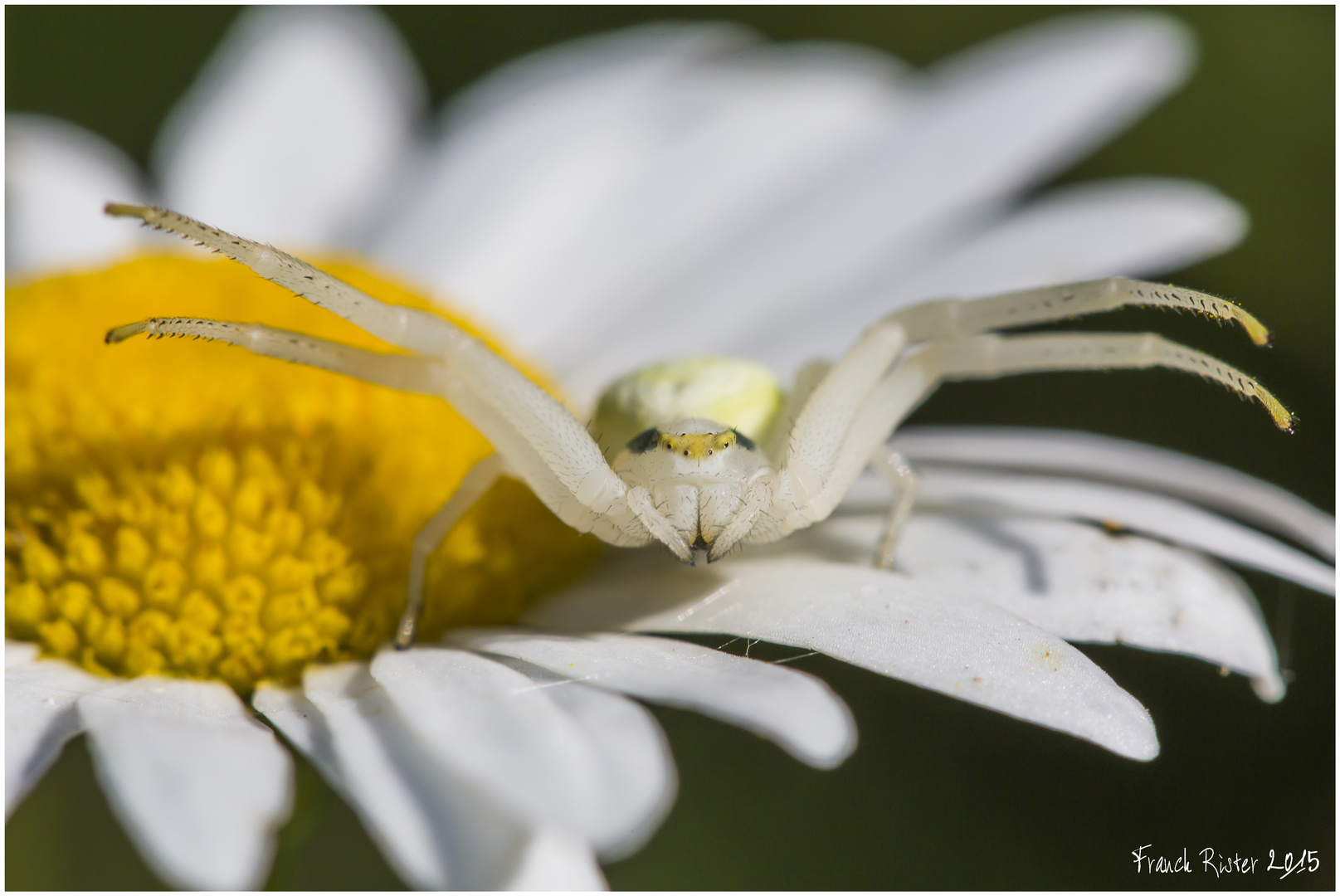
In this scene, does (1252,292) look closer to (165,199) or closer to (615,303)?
(615,303)

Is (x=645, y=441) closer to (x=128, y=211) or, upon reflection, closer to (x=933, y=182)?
(x=128, y=211)

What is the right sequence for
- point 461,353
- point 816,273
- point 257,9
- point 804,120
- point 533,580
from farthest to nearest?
1. point 257,9
2. point 804,120
3. point 816,273
4. point 533,580
5. point 461,353

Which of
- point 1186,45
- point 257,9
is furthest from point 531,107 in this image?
point 1186,45

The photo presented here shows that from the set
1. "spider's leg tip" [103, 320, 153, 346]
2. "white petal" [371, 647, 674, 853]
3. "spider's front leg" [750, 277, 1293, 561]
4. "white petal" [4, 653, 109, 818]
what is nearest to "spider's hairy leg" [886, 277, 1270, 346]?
"spider's front leg" [750, 277, 1293, 561]

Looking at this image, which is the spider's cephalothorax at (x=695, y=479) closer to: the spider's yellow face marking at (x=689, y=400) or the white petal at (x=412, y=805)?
Result: the spider's yellow face marking at (x=689, y=400)

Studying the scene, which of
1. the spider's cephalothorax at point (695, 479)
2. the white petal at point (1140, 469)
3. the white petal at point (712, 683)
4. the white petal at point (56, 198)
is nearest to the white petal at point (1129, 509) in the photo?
the white petal at point (1140, 469)

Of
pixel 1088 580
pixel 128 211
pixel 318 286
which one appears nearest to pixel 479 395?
pixel 318 286

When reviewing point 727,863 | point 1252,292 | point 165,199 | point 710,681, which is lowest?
point 727,863

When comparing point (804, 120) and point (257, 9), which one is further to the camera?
point (257, 9)
